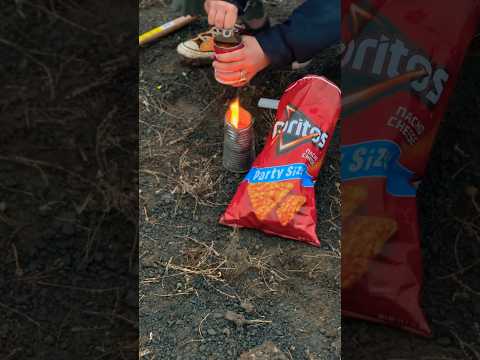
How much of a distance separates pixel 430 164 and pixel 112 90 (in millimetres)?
786

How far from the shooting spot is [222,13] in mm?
1684

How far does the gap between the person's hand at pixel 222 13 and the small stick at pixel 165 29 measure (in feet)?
2.19

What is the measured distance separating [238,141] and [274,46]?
1.28ft

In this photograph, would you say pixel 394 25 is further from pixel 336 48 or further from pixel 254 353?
pixel 336 48

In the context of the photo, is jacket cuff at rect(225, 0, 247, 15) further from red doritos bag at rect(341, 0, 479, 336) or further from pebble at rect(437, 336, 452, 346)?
pebble at rect(437, 336, 452, 346)

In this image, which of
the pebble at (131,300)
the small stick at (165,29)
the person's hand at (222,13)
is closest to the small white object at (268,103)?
the person's hand at (222,13)

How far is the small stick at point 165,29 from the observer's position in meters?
2.32

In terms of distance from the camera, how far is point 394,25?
1.01 m

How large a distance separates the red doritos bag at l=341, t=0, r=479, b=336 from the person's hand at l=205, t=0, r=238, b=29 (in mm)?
637

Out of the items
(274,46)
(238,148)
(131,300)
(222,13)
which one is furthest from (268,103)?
(131,300)

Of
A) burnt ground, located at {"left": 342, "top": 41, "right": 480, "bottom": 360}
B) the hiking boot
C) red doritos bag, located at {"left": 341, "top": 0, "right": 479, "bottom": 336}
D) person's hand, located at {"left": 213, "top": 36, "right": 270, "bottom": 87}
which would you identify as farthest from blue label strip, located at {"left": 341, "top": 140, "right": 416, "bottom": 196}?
the hiking boot

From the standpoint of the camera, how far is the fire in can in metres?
1.77

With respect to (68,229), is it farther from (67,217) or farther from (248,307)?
(248,307)

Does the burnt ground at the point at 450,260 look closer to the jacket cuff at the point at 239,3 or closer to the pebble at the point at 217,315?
the pebble at the point at 217,315
